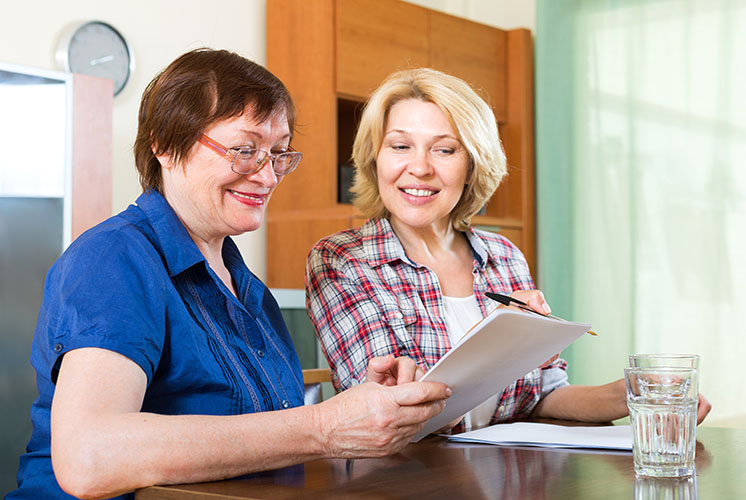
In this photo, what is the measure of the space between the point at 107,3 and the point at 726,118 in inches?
98.8

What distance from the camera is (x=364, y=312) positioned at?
1.68m

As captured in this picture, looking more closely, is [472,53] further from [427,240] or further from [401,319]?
[401,319]

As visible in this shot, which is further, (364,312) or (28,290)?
(28,290)

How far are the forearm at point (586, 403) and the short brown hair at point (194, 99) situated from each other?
828mm

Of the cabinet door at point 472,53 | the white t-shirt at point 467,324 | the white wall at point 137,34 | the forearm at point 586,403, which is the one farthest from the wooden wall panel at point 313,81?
the forearm at point 586,403

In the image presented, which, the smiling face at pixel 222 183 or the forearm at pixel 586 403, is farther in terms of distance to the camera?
the forearm at pixel 586 403

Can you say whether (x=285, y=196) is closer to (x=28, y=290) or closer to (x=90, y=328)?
(x=28, y=290)

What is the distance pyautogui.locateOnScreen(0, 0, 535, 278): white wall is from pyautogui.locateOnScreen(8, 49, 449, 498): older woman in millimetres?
1614

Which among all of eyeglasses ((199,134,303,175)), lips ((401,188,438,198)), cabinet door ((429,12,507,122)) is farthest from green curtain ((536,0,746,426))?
eyeglasses ((199,134,303,175))

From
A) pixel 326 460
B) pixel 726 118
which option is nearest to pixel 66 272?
pixel 326 460

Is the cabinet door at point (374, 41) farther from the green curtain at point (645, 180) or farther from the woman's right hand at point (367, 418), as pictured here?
the woman's right hand at point (367, 418)

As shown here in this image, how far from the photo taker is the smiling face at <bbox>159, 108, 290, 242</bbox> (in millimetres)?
1303

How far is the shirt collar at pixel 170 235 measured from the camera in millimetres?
1201

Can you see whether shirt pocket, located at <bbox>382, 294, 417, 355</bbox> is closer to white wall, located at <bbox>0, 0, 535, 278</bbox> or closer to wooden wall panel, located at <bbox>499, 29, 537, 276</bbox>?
white wall, located at <bbox>0, 0, 535, 278</bbox>
